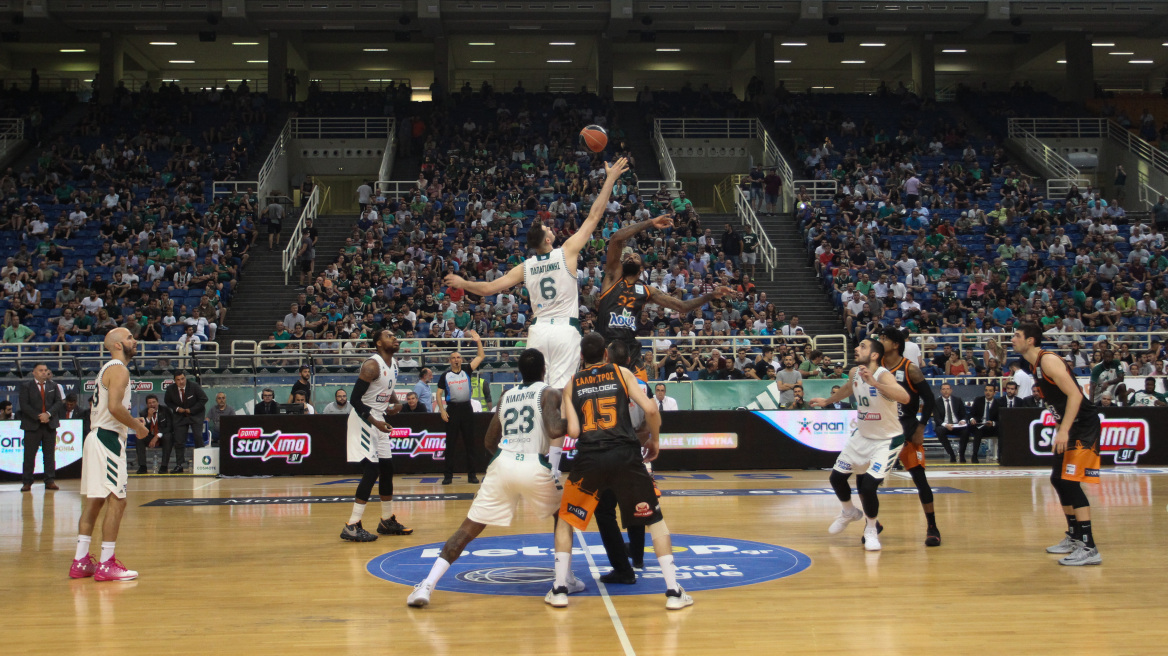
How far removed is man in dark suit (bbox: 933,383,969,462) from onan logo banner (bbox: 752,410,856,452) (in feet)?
6.97

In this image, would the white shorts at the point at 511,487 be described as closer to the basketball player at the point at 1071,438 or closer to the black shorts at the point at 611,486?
the black shorts at the point at 611,486

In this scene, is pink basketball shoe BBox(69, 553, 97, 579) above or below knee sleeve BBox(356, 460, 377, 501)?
below

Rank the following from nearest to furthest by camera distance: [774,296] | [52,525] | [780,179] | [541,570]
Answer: [541,570], [52,525], [774,296], [780,179]

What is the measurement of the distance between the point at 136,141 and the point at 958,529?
31947 mm

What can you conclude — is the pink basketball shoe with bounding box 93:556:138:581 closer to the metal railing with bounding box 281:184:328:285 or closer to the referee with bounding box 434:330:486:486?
the referee with bounding box 434:330:486:486

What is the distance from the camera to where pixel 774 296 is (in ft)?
93.2

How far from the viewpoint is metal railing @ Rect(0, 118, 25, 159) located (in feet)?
118

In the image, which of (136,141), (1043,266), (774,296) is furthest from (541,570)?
(136,141)

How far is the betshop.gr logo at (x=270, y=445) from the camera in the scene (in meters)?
18.7

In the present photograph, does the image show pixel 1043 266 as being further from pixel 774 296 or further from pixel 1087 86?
pixel 1087 86

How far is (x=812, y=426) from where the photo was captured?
1903cm

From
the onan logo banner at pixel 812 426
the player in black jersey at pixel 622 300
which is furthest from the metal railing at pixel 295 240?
the player in black jersey at pixel 622 300

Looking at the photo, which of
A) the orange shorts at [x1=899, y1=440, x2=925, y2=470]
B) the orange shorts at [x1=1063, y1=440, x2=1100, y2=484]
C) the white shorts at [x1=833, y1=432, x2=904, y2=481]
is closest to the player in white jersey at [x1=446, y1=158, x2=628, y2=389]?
the white shorts at [x1=833, y1=432, x2=904, y2=481]

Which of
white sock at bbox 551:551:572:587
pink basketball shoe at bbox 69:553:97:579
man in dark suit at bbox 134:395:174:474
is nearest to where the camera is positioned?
white sock at bbox 551:551:572:587
